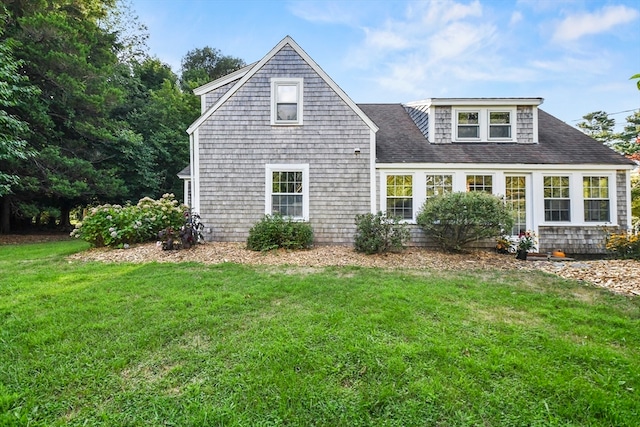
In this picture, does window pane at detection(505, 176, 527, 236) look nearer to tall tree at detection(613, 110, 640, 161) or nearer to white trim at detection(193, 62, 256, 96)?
white trim at detection(193, 62, 256, 96)

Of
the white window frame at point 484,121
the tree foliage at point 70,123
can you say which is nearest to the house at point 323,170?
the white window frame at point 484,121

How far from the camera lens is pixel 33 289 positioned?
462 cm

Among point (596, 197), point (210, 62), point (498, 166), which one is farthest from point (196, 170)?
point (210, 62)

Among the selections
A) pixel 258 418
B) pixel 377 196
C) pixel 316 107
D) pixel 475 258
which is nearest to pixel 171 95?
pixel 316 107

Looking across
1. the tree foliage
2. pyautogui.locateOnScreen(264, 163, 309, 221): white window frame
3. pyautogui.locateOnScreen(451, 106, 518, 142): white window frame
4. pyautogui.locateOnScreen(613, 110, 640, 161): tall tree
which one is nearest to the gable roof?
pyautogui.locateOnScreen(264, 163, 309, 221): white window frame

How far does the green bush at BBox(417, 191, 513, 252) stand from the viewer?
7.43 m

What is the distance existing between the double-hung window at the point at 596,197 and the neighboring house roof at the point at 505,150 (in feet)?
1.87

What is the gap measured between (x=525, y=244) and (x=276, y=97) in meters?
8.54

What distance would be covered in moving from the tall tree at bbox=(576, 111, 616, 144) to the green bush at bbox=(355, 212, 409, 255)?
31226 millimetres

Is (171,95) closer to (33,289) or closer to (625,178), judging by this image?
(33,289)

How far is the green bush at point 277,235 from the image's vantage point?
7879 millimetres

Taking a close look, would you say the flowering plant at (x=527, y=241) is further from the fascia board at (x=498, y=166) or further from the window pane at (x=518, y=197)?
the fascia board at (x=498, y=166)

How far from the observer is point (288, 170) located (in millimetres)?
9039

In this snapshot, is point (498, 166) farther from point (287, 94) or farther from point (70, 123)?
point (70, 123)
